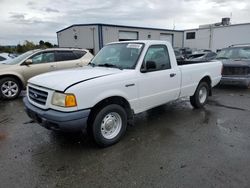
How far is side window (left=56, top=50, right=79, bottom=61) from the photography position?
27.6 ft

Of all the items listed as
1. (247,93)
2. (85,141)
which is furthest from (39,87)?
(247,93)

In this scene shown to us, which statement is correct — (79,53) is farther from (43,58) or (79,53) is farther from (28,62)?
(28,62)

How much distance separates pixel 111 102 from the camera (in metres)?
3.75

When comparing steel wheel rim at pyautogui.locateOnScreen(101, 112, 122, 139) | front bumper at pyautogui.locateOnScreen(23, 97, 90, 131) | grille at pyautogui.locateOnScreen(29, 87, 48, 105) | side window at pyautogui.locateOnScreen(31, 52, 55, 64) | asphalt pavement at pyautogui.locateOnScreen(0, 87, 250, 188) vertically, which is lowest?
asphalt pavement at pyautogui.locateOnScreen(0, 87, 250, 188)

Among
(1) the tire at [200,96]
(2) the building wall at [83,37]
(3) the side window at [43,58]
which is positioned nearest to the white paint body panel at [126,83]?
(1) the tire at [200,96]

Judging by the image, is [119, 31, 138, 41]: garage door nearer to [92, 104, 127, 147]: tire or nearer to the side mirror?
the side mirror

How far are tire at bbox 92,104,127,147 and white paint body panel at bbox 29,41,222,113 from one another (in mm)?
246

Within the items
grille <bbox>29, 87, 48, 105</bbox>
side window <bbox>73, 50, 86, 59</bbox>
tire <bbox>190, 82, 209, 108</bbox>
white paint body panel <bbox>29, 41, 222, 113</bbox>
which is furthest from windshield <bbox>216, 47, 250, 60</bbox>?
grille <bbox>29, 87, 48, 105</bbox>

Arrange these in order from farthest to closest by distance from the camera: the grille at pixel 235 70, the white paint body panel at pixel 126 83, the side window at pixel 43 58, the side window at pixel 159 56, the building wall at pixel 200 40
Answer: the building wall at pixel 200 40 → the grille at pixel 235 70 → the side window at pixel 43 58 → the side window at pixel 159 56 → the white paint body panel at pixel 126 83

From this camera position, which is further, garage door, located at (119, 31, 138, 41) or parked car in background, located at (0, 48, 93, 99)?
garage door, located at (119, 31, 138, 41)

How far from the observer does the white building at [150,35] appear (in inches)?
1030

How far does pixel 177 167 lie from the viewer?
3119mm

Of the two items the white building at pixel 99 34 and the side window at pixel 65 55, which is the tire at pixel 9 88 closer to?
the side window at pixel 65 55

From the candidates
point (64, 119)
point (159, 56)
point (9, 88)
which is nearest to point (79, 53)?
point (9, 88)
